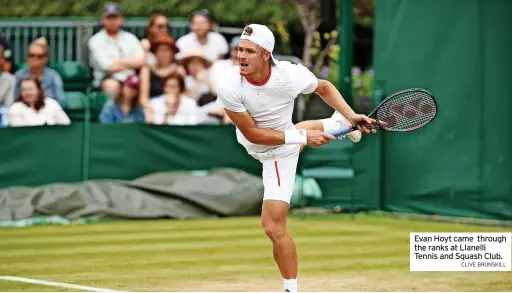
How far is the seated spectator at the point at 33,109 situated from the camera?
1681 cm

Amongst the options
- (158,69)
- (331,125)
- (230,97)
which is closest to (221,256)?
(331,125)

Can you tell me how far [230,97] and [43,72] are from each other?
8.38m

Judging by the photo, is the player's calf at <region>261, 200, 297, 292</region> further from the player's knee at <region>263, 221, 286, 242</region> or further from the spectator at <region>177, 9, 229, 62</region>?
the spectator at <region>177, 9, 229, 62</region>

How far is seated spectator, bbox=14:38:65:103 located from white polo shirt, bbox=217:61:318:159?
7948mm

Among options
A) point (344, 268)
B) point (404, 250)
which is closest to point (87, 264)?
point (344, 268)

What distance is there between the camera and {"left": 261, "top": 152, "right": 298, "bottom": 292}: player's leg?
9734 millimetres

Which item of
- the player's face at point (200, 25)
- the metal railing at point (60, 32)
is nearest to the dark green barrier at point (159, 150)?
the player's face at point (200, 25)

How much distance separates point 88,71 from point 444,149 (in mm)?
5472

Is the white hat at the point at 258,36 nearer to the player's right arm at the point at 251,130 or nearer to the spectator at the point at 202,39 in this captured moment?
the player's right arm at the point at 251,130

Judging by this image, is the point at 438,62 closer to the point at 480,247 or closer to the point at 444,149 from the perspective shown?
the point at 444,149

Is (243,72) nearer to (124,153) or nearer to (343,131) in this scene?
(343,131)

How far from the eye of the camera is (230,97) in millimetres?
9742

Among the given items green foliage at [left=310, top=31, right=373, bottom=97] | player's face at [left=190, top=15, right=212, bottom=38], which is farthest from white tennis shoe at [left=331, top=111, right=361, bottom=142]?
green foliage at [left=310, top=31, right=373, bottom=97]

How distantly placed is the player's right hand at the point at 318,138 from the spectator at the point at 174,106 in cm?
802
